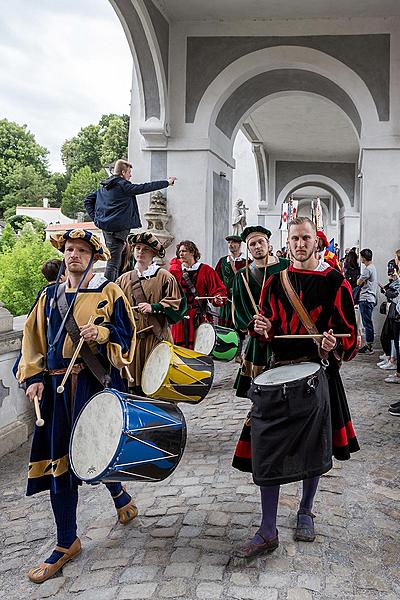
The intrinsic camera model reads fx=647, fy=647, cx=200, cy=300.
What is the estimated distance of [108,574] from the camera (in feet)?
9.74

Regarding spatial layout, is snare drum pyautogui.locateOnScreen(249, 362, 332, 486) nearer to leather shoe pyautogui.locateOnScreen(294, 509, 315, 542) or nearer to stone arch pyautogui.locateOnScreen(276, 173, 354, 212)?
leather shoe pyautogui.locateOnScreen(294, 509, 315, 542)

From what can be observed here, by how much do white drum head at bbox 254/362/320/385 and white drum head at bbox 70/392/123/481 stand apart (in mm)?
675

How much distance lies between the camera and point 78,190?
5897 cm

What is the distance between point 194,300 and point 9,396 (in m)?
2.18

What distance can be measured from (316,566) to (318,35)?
862 cm

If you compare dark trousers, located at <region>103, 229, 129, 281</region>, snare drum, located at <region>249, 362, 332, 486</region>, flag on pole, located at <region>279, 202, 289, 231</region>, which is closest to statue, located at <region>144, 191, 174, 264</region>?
dark trousers, located at <region>103, 229, 129, 281</region>

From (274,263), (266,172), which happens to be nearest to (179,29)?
(274,263)

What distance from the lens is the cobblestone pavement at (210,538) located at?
9.30 feet

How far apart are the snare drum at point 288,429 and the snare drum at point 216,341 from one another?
9.93 ft

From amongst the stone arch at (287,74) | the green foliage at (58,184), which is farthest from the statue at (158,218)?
the green foliage at (58,184)

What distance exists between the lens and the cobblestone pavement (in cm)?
283

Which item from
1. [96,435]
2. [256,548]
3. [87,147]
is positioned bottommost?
[256,548]

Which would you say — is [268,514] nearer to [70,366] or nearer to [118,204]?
[70,366]

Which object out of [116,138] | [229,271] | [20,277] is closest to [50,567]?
[229,271]
